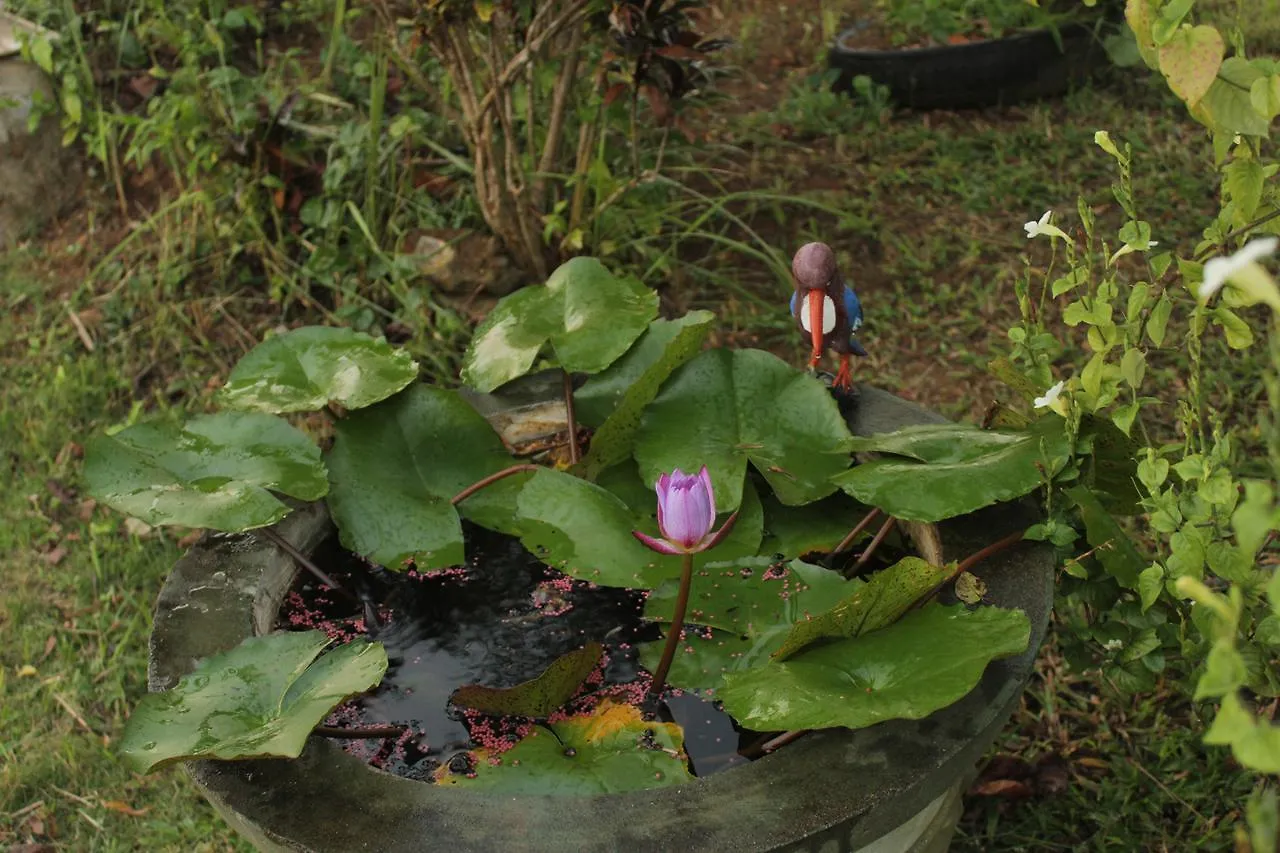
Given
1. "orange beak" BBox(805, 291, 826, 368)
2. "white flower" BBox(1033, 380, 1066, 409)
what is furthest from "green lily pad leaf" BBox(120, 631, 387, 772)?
"white flower" BBox(1033, 380, 1066, 409)

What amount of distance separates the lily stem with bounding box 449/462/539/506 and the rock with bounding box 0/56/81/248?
90.8 inches

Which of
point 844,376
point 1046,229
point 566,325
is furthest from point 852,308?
point 566,325

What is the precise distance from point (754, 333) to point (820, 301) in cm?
142

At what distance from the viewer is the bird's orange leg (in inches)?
65.0

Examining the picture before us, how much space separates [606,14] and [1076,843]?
172 centimetres

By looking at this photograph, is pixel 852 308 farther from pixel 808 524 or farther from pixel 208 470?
pixel 208 470

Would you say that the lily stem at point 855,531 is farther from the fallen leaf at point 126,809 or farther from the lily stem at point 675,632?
the fallen leaf at point 126,809

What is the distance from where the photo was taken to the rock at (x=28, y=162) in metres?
3.39

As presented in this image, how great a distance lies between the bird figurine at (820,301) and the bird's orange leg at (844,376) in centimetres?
4

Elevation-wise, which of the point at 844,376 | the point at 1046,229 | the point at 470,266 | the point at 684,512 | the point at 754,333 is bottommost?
the point at 754,333

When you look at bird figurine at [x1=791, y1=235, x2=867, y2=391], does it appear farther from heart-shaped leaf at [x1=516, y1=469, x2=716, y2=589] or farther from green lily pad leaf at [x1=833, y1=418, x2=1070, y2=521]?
heart-shaped leaf at [x1=516, y1=469, x2=716, y2=589]

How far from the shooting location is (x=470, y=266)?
2848mm

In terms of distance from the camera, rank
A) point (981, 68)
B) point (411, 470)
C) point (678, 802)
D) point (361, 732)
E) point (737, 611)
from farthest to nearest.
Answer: point (981, 68)
point (411, 470)
point (737, 611)
point (361, 732)
point (678, 802)

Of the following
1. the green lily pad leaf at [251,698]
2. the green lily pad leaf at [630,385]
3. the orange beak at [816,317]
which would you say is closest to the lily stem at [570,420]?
the green lily pad leaf at [630,385]
